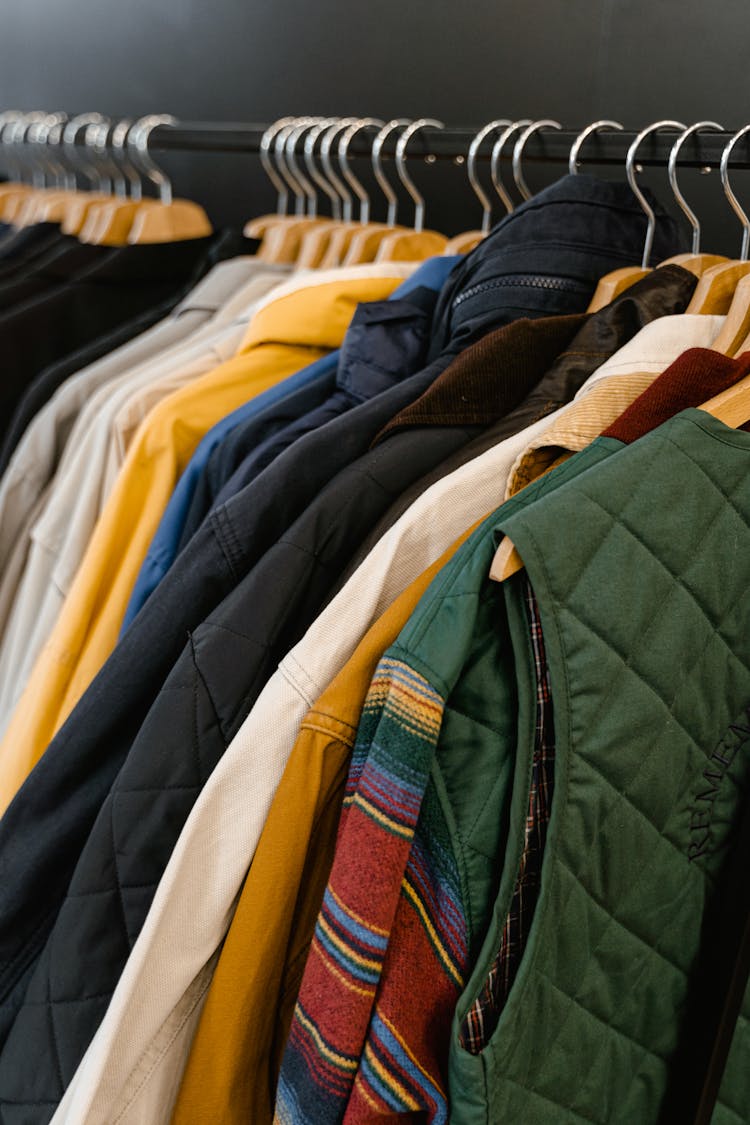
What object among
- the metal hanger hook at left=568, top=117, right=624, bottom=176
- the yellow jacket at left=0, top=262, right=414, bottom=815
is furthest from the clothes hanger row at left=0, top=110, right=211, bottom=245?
the metal hanger hook at left=568, top=117, right=624, bottom=176

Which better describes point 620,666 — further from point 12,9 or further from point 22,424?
point 12,9

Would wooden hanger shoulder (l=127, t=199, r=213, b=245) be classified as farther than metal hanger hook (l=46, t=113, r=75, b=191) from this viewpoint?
No

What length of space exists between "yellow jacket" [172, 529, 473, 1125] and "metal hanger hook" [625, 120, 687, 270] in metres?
0.35

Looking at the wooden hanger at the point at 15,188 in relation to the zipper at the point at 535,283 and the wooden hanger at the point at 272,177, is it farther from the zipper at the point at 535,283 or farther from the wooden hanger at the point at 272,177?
the zipper at the point at 535,283

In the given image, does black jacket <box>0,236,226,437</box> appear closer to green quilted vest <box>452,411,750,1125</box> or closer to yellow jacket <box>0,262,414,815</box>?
yellow jacket <box>0,262,414,815</box>

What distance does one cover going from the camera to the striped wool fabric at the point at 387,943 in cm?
52

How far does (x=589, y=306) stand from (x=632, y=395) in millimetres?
202

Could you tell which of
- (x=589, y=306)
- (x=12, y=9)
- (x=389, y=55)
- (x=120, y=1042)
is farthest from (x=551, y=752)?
(x=12, y=9)

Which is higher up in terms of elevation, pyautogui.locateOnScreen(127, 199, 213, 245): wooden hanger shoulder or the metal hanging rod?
the metal hanging rod

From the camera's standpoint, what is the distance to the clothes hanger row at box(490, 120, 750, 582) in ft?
1.93

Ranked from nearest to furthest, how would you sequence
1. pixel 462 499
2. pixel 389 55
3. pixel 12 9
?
pixel 462 499 → pixel 389 55 → pixel 12 9

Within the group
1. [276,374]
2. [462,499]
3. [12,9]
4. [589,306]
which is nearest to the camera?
[462,499]

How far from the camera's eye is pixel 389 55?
1.47 meters

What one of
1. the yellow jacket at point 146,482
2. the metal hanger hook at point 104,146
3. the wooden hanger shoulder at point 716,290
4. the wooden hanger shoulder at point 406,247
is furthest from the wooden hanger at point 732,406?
the metal hanger hook at point 104,146
